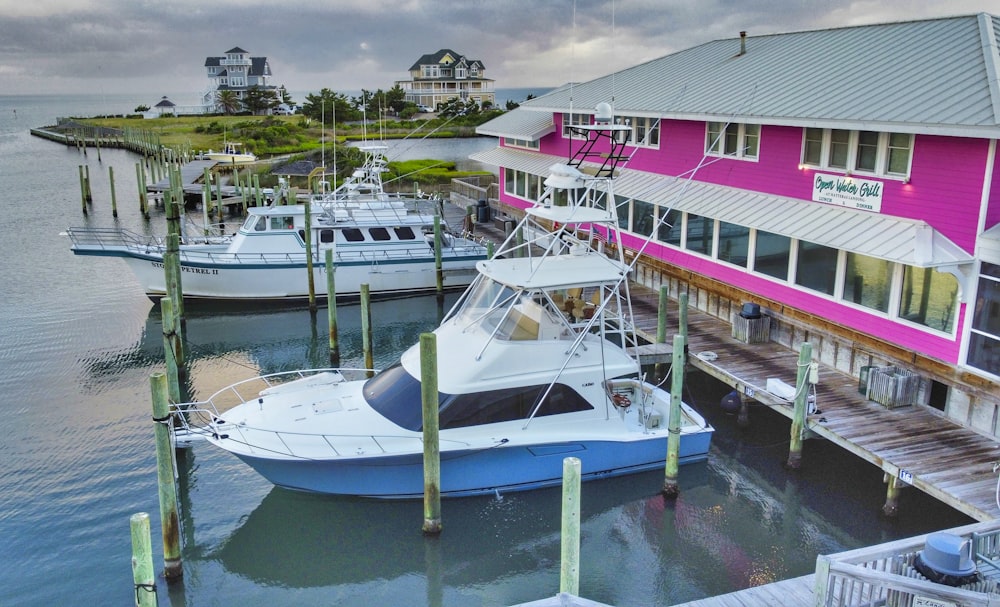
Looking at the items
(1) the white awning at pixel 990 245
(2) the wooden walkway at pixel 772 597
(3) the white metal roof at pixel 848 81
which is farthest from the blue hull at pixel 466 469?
(3) the white metal roof at pixel 848 81

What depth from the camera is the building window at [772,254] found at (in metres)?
17.6

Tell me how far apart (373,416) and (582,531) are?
411 cm

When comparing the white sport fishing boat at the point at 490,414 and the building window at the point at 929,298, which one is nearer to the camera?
the white sport fishing boat at the point at 490,414

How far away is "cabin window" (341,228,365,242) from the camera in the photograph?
27.4 meters

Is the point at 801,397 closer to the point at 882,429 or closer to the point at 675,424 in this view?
the point at 882,429

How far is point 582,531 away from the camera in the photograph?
13.6 m

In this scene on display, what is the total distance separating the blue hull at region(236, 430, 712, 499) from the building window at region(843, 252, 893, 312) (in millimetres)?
4183

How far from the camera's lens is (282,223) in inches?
1062

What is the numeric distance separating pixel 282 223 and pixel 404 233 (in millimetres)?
4199

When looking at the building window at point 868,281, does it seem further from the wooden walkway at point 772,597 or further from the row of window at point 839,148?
the wooden walkway at point 772,597

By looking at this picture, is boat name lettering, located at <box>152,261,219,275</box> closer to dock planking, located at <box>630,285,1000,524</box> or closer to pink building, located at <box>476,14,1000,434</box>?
pink building, located at <box>476,14,1000,434</box>

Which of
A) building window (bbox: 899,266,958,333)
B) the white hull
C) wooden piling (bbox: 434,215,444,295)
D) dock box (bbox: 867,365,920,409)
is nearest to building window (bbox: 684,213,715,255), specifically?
building window (bbox: 899,266,958,333)

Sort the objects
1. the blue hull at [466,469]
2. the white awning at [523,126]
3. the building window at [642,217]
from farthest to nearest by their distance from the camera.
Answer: the white awning at [523,126] → the building window at [642,217] → the blue hull at [466,469]

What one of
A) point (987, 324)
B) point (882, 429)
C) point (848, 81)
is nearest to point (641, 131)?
point (848, 81)
